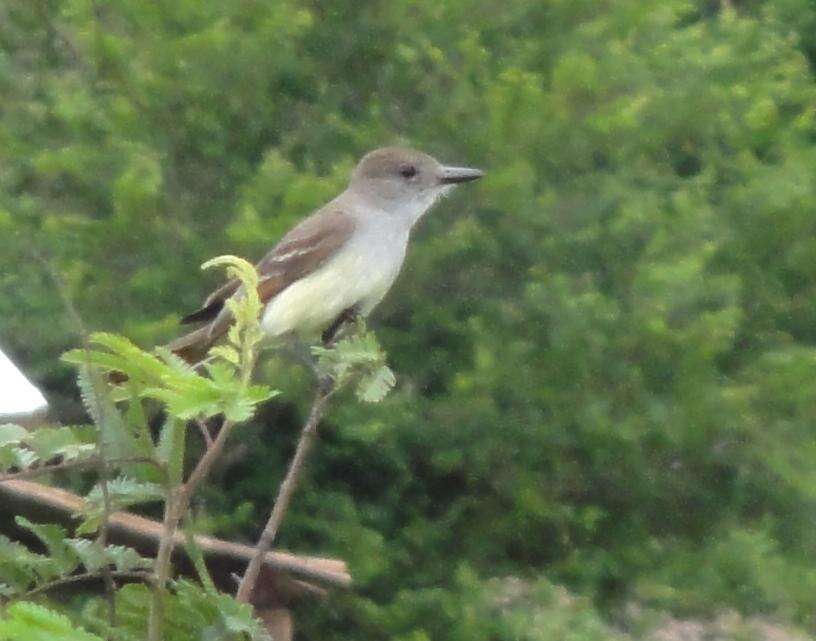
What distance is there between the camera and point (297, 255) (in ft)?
14.6

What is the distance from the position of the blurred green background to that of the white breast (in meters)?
0.17

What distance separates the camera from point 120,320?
15.5 feet

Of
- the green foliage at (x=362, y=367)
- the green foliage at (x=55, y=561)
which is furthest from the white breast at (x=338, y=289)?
the green foliage at (x=55, y=561)

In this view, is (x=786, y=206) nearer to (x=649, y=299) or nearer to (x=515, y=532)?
(x=649, y=299)

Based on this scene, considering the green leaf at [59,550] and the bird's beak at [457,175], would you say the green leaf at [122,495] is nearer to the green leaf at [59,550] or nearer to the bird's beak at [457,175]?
the green leaf at [59,550]

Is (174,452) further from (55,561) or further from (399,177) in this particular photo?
(399,177)

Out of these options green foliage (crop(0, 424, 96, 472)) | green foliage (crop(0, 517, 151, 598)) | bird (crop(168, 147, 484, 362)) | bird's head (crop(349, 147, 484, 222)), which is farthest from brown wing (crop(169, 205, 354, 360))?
green foliage (crop(0, 424, 96, 472))

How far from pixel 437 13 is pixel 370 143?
0.46 meters

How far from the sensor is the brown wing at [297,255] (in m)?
4.22

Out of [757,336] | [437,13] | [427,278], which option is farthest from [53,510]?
[757,336]

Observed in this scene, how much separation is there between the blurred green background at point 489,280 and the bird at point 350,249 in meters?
0.11

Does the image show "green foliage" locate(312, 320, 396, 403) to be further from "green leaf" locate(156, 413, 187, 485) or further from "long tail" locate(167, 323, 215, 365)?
"long tail" locate(167, 323, 215, 365)

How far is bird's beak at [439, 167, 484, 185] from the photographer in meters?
4.47

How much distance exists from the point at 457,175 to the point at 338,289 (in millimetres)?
481
